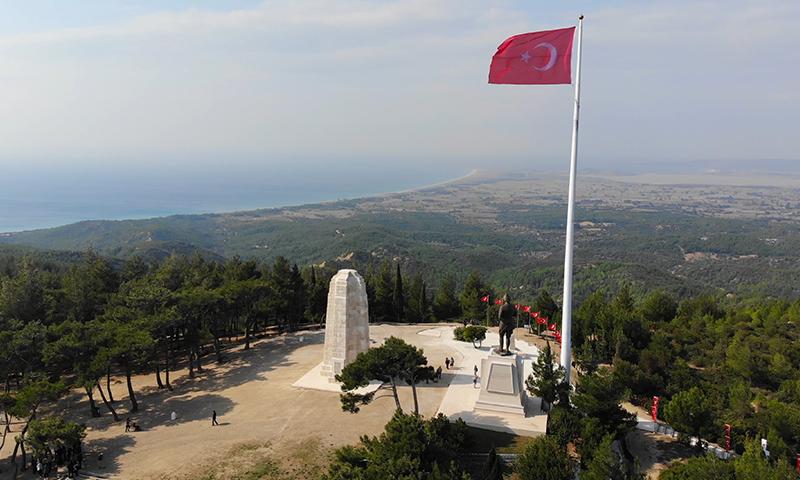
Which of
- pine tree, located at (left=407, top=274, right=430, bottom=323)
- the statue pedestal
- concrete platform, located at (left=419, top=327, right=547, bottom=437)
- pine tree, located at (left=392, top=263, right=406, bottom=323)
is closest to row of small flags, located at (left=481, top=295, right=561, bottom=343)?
concrete platform, located at (left=419, top=327, right=547, bottom=437)

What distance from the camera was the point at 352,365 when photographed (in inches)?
840

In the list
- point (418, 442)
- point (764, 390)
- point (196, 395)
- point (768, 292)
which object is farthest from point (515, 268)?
point (418, 442)

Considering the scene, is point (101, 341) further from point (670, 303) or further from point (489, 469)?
point (670, 303)

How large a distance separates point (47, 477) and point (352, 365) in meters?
13.0

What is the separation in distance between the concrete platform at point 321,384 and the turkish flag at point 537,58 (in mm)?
18401

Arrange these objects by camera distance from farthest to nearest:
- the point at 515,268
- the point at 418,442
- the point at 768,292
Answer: the point at 515,268 < the point at 768,292 < the point at 418,442

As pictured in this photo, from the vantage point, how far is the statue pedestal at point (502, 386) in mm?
23719

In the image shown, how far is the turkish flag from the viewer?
18.8 metres

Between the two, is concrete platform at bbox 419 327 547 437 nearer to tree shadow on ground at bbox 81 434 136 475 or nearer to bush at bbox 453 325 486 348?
bush at bbox 453 325 486 348

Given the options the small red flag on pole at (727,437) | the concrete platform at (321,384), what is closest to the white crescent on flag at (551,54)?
the small red flag on pole at (727,437)

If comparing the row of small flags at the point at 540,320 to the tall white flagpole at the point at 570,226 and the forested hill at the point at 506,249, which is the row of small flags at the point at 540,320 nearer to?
the tall white flagpole at the point at 570,226

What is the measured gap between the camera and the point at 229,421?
24750 millimetres

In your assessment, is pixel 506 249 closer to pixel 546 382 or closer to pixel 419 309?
pixel 419 309

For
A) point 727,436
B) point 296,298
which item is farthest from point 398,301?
point 727,436
